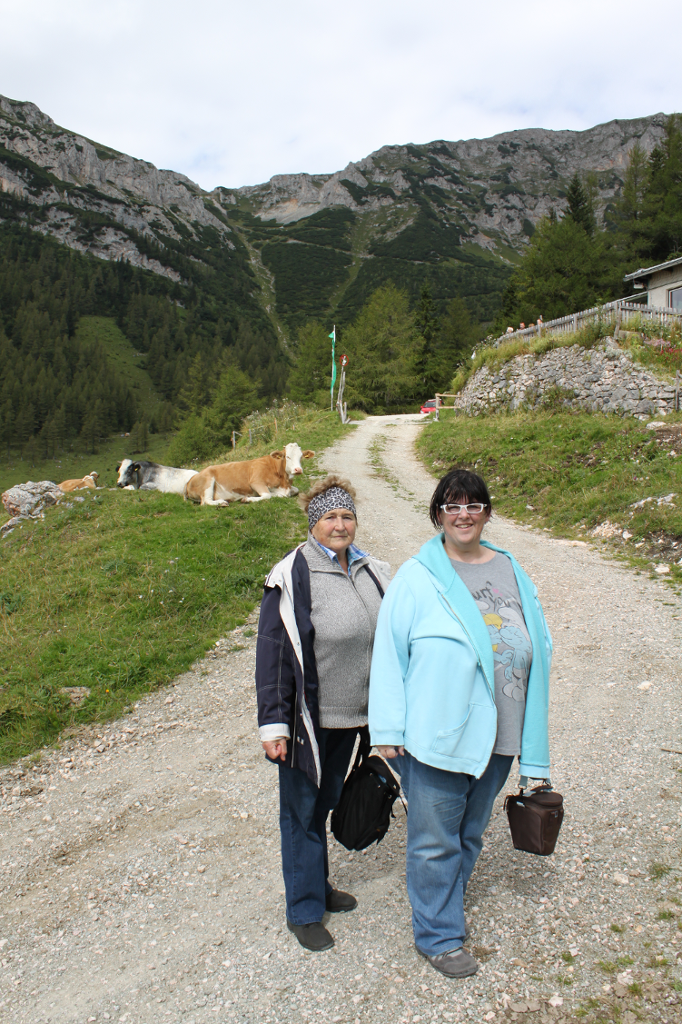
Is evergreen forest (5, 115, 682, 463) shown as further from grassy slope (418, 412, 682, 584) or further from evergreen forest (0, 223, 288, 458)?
grassy slope (418, 412, 682, 584)

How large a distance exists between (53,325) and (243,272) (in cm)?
7452

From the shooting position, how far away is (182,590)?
7.21m

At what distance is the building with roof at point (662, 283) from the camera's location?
23.4m

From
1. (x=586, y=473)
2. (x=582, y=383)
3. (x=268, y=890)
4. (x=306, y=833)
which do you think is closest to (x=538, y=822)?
(x=306, y=833)

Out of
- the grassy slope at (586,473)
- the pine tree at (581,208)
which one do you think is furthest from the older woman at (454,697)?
the pine tree at (581,208)

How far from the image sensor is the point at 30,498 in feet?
37.9

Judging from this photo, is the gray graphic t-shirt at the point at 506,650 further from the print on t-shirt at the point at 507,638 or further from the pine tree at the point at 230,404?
the pine tree at the point at 230,404

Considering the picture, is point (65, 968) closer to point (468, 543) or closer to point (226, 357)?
point (468, 543)

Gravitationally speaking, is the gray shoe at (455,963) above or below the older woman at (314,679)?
below

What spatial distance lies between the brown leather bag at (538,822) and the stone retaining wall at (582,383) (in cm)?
1435

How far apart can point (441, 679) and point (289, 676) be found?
0.69 m

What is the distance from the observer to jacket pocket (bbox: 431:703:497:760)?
2.36 metres

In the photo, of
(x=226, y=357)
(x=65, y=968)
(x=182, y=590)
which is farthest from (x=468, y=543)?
(x=226, y=357)

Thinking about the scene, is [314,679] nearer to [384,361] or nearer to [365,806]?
[365,806]
